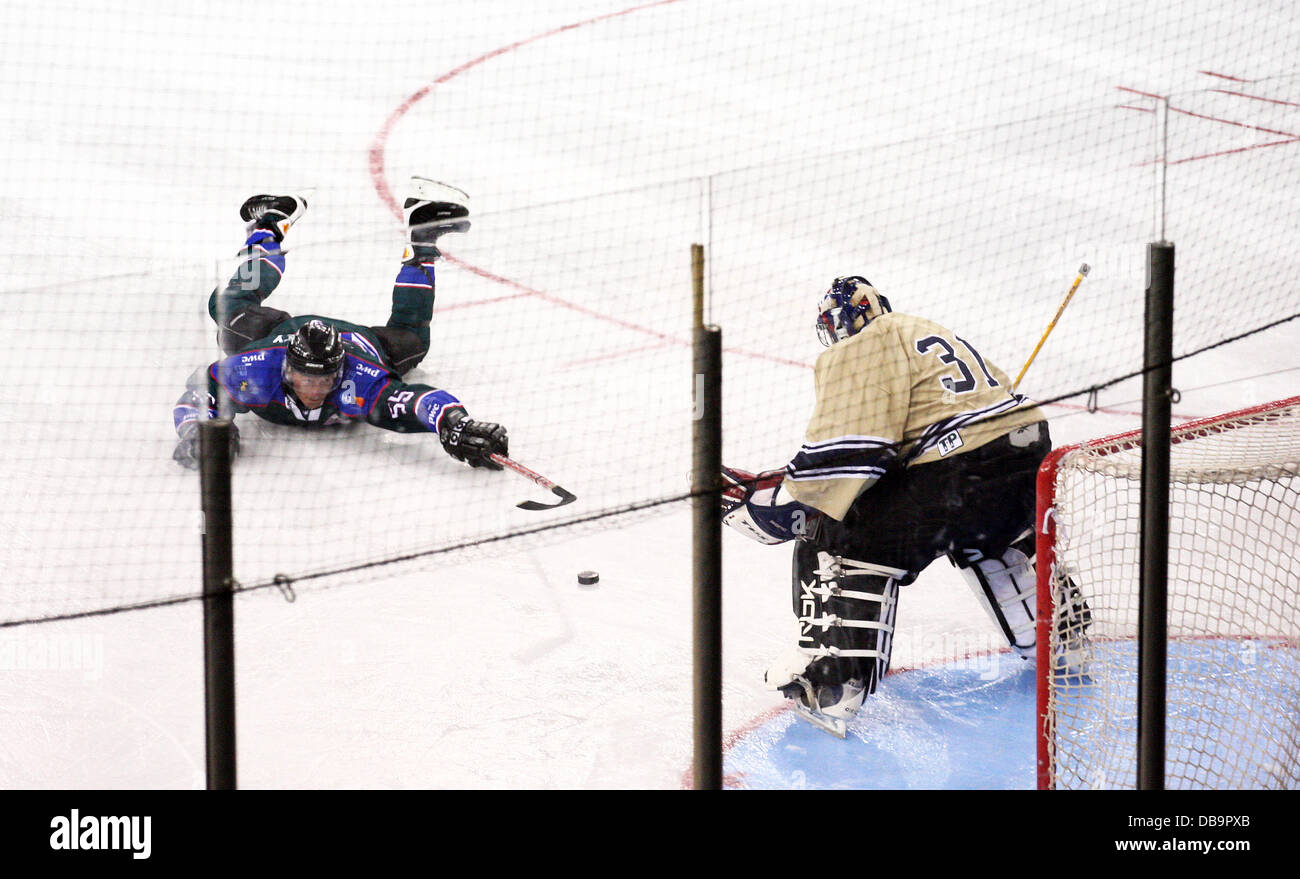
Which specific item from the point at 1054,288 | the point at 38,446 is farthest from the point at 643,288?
the point at 38,446

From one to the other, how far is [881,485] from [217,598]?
5.87 ft

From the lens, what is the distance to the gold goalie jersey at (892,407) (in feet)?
12.0

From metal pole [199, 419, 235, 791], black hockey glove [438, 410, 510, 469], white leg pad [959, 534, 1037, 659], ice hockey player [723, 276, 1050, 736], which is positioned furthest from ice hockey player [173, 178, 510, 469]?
metal pole [199, 419, 235, 791]

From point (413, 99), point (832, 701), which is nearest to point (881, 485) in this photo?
point (832, 701)

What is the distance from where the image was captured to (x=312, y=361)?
538cm

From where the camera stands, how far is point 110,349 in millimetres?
6273

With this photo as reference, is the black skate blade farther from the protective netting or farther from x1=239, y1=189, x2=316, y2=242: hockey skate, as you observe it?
x1=239, y1=189, x2=316, y2=242: hockey skate

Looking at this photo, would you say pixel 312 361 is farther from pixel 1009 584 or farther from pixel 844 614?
pixel 1009 584

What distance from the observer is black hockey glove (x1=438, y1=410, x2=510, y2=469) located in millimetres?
5309

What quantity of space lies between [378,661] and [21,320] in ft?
10.2

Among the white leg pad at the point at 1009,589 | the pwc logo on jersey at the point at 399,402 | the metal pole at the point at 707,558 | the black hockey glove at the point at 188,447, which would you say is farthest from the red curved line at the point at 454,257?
the metal pole at the point at 707,558

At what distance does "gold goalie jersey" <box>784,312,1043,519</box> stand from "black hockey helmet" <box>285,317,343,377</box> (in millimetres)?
2110

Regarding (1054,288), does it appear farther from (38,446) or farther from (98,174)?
(98,174)
